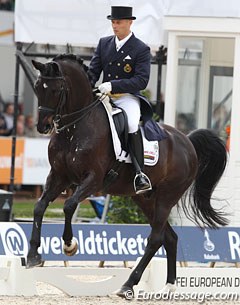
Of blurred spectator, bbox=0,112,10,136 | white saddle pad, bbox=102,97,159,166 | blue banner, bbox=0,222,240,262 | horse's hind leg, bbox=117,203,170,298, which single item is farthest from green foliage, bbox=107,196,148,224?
blurred spectator, bbox=0,112,10,136

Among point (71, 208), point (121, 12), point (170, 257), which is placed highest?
point (121, 12)

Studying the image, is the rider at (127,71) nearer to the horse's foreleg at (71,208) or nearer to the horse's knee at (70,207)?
the horse's foreleg at (71,208)

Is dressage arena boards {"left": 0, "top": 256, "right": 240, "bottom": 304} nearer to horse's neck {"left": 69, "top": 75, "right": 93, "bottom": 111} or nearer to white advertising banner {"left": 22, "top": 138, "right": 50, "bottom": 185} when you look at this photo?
horse's neck {"left": 69, "top": 75, "right": 93, "bottom": 111}

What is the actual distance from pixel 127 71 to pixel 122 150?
2.56 ft

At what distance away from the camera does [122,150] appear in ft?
31.7

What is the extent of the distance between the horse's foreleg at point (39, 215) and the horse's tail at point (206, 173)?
2211mm

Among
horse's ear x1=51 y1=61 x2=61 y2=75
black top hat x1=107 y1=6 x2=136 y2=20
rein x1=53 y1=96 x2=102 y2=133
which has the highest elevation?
black top hat x1=107 y1=6 x2=136 y2=20

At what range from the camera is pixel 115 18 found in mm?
9656

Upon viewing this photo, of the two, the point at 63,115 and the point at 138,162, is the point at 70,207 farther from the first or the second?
the point at 138,162

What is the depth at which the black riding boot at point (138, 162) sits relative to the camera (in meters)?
9.69

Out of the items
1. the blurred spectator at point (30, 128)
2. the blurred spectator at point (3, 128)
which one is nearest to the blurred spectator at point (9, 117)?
the blurred spectator at point (3, 128)

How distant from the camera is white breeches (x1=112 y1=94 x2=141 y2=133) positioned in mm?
9727

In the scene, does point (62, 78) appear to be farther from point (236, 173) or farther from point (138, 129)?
point (236, 173)

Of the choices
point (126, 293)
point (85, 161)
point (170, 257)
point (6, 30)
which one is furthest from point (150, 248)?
point (6, 30)
